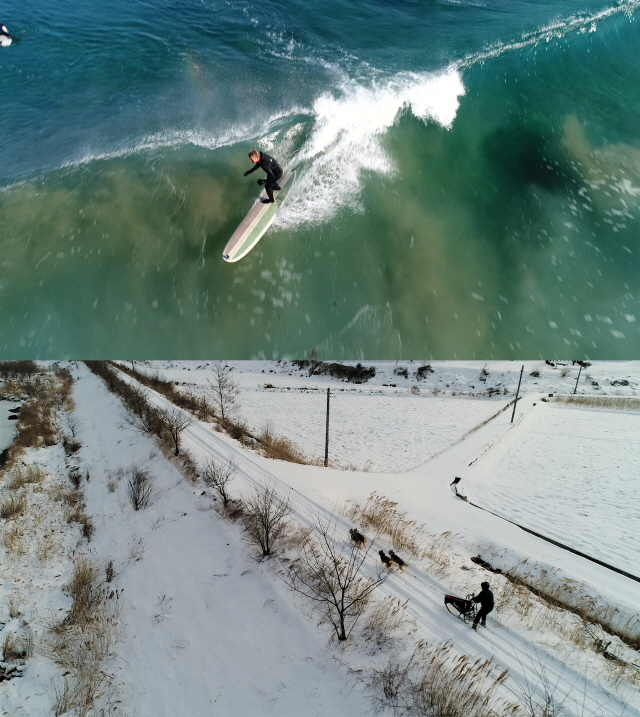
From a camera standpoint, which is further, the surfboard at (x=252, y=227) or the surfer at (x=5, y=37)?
the surfer at (x=5, y=37)

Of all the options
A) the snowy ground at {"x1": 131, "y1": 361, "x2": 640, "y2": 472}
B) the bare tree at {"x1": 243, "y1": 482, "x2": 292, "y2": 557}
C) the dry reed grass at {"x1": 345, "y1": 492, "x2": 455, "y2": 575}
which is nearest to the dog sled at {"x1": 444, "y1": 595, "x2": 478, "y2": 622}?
the dry reed grass at {"x1": 345, "y1": 492, "x2": 455, "y2": 575}

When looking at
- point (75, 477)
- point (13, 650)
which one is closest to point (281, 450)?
point (75, 477)

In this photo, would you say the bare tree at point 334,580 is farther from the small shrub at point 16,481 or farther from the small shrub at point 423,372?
the small shrub at point 423,372

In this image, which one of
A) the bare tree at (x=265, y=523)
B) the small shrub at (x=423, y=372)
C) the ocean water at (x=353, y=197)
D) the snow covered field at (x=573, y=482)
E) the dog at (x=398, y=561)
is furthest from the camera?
the small shrub at (x=423, y=372)

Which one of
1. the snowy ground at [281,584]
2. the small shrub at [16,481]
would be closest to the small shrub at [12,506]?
the small shrub at [16,481]

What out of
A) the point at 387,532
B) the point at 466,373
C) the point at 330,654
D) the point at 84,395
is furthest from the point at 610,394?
the point at 84,395

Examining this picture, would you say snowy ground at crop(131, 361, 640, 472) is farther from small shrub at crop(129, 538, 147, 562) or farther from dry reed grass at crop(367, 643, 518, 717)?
dry reed grass at crop(367, 643, 518, 717)
